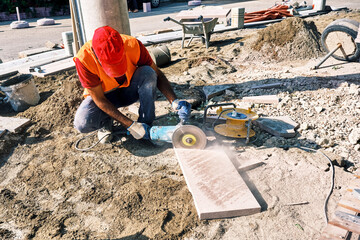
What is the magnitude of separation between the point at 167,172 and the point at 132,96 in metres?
1.13

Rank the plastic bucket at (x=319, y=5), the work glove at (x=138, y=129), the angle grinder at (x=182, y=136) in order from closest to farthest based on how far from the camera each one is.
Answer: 1. the angle grinder at (x=182, y=136)
2. the work glove at (x=138, y=129)
3. the plastic bucket at (x=319, y=5)

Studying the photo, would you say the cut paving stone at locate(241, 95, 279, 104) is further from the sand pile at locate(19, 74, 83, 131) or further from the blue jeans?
the sand pile at locate(19, 74, 83, 131)

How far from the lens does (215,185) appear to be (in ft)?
8.89

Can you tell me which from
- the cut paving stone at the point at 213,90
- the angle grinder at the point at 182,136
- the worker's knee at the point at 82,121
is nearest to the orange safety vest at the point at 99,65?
the worker's knee at the point at 82,121

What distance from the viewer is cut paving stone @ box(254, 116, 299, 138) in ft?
11.4

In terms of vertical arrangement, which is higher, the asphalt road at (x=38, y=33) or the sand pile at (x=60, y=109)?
the asphalt road at (x=38, y=33)

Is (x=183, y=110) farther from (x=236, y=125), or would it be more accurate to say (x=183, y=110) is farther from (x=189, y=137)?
(x=236, y=125)

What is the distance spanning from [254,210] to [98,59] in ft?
6.89

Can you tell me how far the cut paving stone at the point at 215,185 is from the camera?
2.44 metres

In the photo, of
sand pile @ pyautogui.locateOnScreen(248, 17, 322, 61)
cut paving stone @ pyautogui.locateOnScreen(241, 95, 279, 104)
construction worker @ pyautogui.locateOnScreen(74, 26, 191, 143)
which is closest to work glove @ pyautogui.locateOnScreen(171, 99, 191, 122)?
construction worker @ pyautogui.locateOnScreen(74, 26, 191, 143)

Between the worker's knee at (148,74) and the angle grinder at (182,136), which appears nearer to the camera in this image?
the angle grinder at (182,136)

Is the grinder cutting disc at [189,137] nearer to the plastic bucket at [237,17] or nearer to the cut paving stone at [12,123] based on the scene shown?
the cut paving stone at [12,123]

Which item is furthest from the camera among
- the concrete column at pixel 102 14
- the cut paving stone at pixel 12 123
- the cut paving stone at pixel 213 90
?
the cut paving stone at pixel 213 90

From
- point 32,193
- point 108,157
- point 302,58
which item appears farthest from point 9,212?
point 302,58
